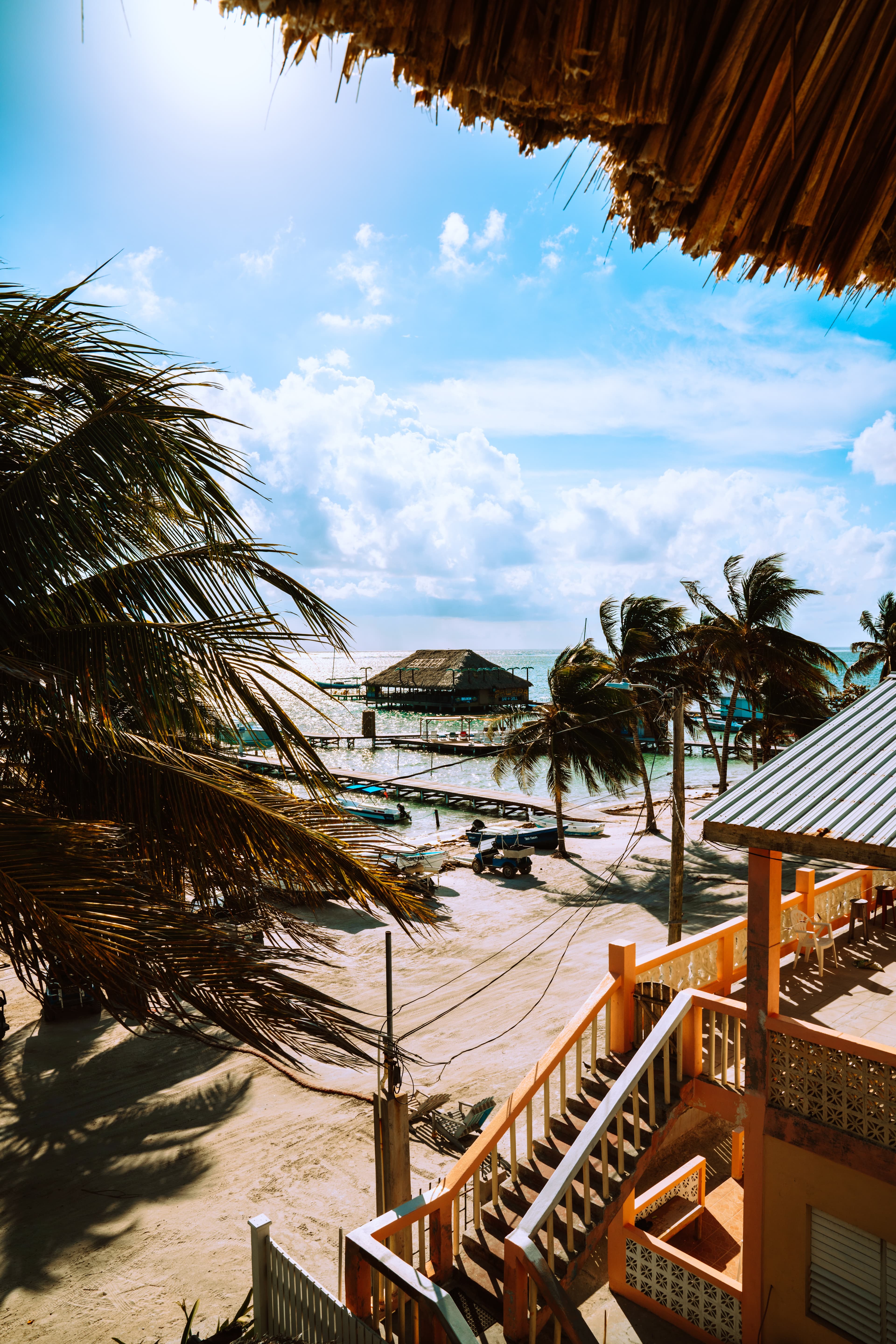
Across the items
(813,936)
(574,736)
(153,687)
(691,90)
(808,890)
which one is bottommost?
(574,736)

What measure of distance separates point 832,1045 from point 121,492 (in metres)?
6.13

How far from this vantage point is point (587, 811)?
36.6 metres

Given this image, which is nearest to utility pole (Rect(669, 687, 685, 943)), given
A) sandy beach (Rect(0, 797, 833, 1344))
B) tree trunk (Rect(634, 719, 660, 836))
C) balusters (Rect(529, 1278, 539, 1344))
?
sandy beach (Rect(0, 797, 833, 1344))

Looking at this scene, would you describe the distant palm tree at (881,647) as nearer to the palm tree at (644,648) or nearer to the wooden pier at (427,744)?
the palm tree at (644,648)

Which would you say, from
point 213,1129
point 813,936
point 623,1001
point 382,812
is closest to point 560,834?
point 382,812

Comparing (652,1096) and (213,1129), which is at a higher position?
(652,1096)

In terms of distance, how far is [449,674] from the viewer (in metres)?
74.1

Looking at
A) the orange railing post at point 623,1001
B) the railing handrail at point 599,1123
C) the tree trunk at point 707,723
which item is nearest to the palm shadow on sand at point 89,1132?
the railing handrail at point 599,1123

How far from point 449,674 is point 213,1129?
6438 centimetres

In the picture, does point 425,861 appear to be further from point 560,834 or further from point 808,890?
point 808,890

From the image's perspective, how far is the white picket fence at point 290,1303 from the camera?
17.5ft

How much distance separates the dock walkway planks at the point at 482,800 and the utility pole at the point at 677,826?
68.3 feet

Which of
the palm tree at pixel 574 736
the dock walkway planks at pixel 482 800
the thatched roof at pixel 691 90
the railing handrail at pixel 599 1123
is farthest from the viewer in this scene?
the dock walkway planks at pixel 482 800

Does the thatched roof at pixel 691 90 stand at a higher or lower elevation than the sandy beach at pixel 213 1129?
higher
